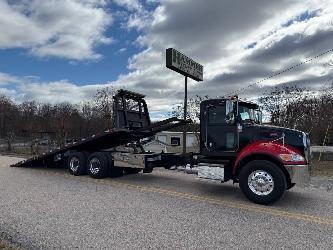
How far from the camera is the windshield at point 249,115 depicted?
9339 millimetres

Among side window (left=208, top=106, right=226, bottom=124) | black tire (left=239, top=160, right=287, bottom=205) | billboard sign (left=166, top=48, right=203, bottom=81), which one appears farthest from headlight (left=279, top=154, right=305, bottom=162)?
billboard sign (left=166, top=48, right=203, bottom=81)

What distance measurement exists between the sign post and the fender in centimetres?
532

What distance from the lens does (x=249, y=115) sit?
957 centimetres

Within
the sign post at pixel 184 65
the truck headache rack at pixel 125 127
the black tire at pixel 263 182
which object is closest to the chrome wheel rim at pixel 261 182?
the black tire at pixel 263 182

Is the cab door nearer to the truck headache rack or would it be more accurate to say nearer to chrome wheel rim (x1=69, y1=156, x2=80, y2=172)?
the truck headache rack

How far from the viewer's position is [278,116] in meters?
26.9

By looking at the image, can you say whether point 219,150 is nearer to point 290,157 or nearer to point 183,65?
point 290,157

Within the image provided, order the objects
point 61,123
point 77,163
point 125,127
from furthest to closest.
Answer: point 61,123 < point 77,163 < point 125,127

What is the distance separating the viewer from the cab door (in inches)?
365

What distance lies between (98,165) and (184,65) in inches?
264

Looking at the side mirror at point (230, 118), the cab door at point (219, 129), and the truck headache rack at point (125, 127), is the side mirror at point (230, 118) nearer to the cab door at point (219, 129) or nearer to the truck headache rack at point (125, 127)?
the cab door at point (219, 129)

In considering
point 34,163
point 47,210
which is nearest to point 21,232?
point 47,210

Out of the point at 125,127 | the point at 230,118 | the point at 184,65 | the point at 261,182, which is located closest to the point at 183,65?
the point at 184,65

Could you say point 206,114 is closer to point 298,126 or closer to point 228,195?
point 228,195
